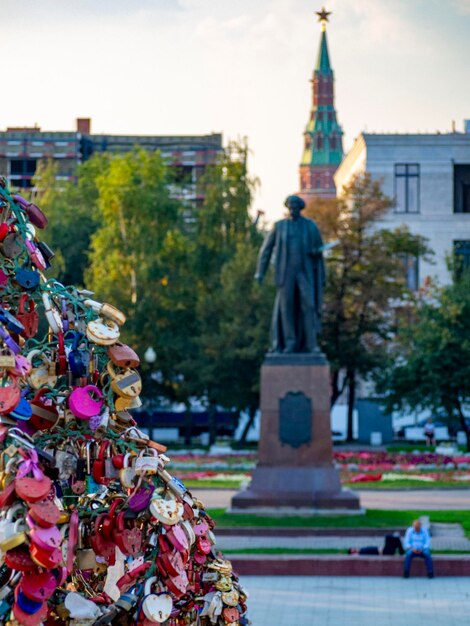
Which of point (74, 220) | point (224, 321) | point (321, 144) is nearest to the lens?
point (224, 321)

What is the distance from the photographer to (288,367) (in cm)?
2420

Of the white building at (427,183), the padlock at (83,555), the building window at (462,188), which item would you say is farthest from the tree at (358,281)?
the padlock at (83,555)

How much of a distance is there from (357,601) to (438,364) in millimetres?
27730

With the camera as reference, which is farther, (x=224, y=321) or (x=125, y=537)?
(x=224, y=321)

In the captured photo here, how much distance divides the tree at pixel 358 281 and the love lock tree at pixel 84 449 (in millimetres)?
45110

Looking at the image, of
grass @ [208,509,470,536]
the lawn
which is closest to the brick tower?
grass @ [208,509,470,536]

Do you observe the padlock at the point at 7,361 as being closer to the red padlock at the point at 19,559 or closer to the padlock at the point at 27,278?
the red padlock at the point at 19,559

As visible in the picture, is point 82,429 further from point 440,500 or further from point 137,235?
point 137,235

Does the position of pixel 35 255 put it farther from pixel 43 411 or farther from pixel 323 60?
pixel 323 60

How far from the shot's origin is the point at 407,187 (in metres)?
70.8

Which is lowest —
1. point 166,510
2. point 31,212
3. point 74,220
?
point 166,510

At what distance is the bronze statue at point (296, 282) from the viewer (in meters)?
24.3

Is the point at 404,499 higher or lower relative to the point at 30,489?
lower

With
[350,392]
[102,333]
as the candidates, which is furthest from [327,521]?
[350,392]
